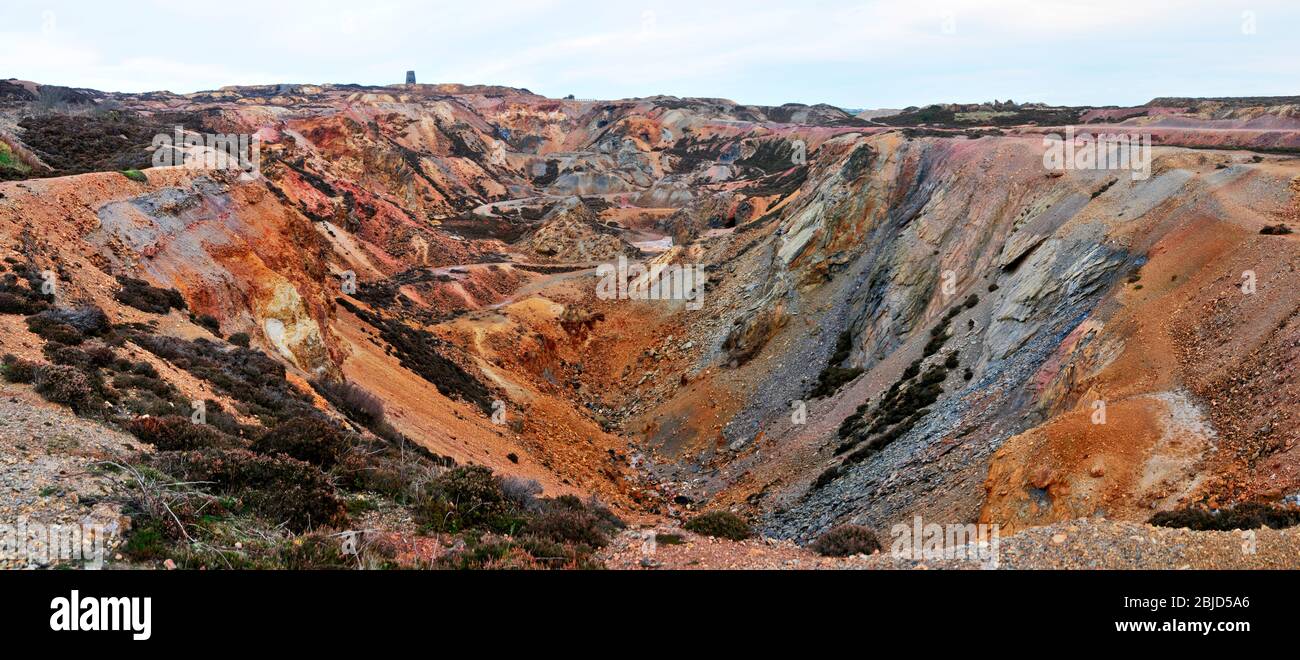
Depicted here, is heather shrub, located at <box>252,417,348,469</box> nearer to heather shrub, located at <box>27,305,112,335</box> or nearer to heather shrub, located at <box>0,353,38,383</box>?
heather shrub, located at <box>0,353,38,383</box>

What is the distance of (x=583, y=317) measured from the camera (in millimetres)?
44844

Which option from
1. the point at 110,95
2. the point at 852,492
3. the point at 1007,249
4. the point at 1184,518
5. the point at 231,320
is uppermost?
the point at 110,95

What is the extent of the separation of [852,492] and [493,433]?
14.1 meters

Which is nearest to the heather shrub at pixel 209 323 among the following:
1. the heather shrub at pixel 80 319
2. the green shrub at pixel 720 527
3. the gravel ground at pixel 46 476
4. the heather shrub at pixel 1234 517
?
the heather shrub at pixel 80 319

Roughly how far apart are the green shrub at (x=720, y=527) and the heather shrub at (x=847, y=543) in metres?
1.44

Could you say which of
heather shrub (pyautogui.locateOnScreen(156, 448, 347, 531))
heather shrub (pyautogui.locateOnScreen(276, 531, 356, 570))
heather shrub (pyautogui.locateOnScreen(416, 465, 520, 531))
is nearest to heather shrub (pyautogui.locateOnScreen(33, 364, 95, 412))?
heather shrub (pyautogui.locateOnScreen(156, 448, 347, 531))

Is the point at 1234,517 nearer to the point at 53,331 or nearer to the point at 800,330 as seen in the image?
the point at 53,331

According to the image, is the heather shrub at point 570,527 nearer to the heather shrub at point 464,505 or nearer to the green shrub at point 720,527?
the heather shrub at point 464,505

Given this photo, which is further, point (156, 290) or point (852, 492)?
point (852, 492)

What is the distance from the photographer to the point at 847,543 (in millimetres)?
12336

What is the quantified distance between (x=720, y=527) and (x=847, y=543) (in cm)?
238

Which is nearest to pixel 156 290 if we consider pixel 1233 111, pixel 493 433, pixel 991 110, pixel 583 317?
pixel 493 433

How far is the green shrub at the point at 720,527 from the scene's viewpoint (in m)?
12.9

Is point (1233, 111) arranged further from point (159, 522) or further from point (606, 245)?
point (159, 522)
